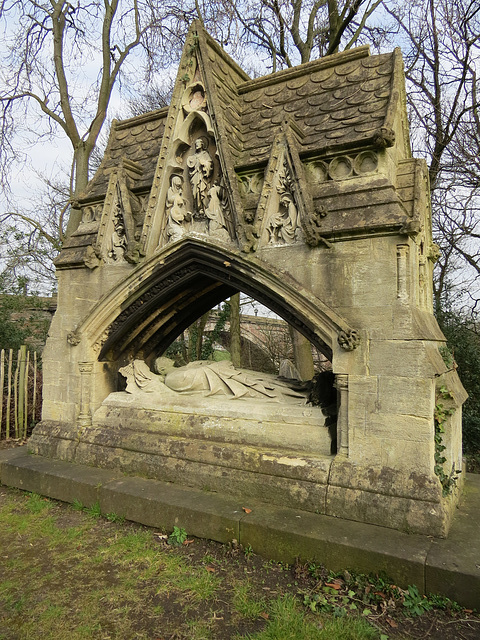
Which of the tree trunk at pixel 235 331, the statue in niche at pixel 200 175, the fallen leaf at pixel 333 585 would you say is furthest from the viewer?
the tree trunk at pixel 235 331

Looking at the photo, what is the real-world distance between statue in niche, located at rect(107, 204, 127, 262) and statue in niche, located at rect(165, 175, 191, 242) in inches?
27.5

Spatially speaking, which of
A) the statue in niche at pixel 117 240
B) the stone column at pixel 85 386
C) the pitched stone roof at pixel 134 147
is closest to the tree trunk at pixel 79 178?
the pitched stone roof at pixel 134 147

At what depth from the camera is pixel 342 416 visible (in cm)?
382

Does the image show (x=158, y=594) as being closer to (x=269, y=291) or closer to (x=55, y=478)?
(x=55, y=478)

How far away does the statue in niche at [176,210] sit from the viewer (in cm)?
479

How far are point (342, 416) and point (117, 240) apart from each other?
3413 mm

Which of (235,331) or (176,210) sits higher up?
(176,210)

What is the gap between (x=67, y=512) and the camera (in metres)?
4.52

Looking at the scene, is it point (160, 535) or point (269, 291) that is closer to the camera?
point (160, 535)

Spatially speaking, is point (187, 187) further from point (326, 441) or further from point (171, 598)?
point (171, 598)

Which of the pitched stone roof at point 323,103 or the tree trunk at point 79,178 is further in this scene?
the tree trunk at point 79,178

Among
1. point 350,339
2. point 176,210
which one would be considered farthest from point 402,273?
point 176,210

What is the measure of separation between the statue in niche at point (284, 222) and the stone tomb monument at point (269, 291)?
2 centimetres

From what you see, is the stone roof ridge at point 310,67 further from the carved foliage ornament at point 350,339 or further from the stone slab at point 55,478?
the stone slab at point 55,478
